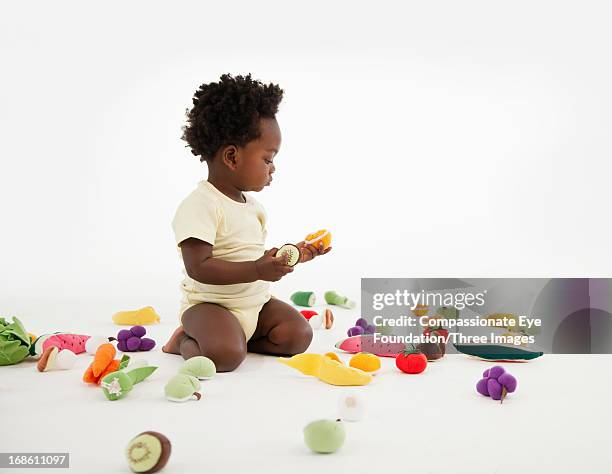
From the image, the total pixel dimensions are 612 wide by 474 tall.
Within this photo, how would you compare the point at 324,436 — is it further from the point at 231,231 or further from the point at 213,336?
the point at 231,231

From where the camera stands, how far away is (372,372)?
216 centimetres

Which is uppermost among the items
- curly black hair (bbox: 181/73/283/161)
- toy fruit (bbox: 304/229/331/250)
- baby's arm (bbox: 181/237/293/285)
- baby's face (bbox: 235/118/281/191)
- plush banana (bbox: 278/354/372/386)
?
curly black hair (bbox: 181/73/283/161)

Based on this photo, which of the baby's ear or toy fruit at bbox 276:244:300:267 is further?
the baby's ear

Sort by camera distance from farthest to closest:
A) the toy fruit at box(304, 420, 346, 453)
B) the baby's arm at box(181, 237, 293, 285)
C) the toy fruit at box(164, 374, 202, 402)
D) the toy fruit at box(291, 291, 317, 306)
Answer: the toy fruit at box(291, 291, 317, 306), the baby's arm at box(181, 237, 293, 285), the toy fruit at box(164, 374, 202, 402), the toy fruit at box(304, 420, 346, 453)

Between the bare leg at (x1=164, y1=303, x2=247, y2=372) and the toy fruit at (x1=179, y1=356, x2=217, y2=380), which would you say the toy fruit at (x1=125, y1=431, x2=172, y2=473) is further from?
the bare leg at (x1=164, y1=303, x2=247, y2=372)

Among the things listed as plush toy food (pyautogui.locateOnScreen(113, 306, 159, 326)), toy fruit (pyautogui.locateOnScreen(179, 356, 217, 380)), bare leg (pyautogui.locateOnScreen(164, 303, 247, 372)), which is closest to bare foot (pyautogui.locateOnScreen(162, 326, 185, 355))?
bare leg (pyautogui.locateOnScreen(164, 303, 247, 372))

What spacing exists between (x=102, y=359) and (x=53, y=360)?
0.26 metres

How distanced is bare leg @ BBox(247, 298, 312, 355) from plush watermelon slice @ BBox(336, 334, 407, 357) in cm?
12

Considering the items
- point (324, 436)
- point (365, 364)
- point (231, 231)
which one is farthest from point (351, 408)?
point (231, 231)

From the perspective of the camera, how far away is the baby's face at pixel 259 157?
2.41 m

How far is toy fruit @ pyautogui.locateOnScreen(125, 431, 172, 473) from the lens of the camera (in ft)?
4.39

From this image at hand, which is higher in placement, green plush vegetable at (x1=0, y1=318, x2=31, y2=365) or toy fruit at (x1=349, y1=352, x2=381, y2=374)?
green plush vegetable at (x1=0, y1=318, x2=31, y2=365)

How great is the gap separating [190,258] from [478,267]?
8.56 ft

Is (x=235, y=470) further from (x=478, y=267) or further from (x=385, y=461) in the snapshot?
(x=478, y=267)
